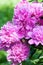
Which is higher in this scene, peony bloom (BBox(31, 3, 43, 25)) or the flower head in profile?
peony bloom (BBox(31, 3, 43, 25))

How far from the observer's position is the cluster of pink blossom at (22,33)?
2.38m

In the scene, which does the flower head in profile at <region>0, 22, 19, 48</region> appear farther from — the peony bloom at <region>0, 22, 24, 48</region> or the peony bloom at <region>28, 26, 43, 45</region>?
the peony bloom at <region>28, 26, 43, 45</region>

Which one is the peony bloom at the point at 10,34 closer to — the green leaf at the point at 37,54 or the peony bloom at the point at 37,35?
the peony bloom at the point at 37,35

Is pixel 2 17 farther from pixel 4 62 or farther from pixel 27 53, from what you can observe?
pixel 27 53

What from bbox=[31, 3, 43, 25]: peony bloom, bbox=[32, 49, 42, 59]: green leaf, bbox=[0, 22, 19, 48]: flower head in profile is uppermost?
bbox=[31, 3, 43, 25]: peony bloom

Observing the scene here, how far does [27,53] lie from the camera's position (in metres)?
2.39

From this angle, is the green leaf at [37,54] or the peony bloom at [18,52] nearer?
the peony bloom at [18,52]

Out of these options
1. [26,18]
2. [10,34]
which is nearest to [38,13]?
[26,18]

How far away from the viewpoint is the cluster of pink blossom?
238 centimetres

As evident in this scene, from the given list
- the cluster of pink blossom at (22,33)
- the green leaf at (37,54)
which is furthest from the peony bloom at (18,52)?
the green leaf at (37,54)

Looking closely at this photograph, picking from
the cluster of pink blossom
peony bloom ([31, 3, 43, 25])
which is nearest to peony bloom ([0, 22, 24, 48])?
the cluster of pink blossom

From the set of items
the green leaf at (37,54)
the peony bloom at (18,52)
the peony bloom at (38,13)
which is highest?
the peony bloom at (38,13)

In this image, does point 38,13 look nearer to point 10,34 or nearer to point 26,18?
point 26,18

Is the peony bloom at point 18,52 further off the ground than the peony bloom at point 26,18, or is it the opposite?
the peony bloom at point 26,18
